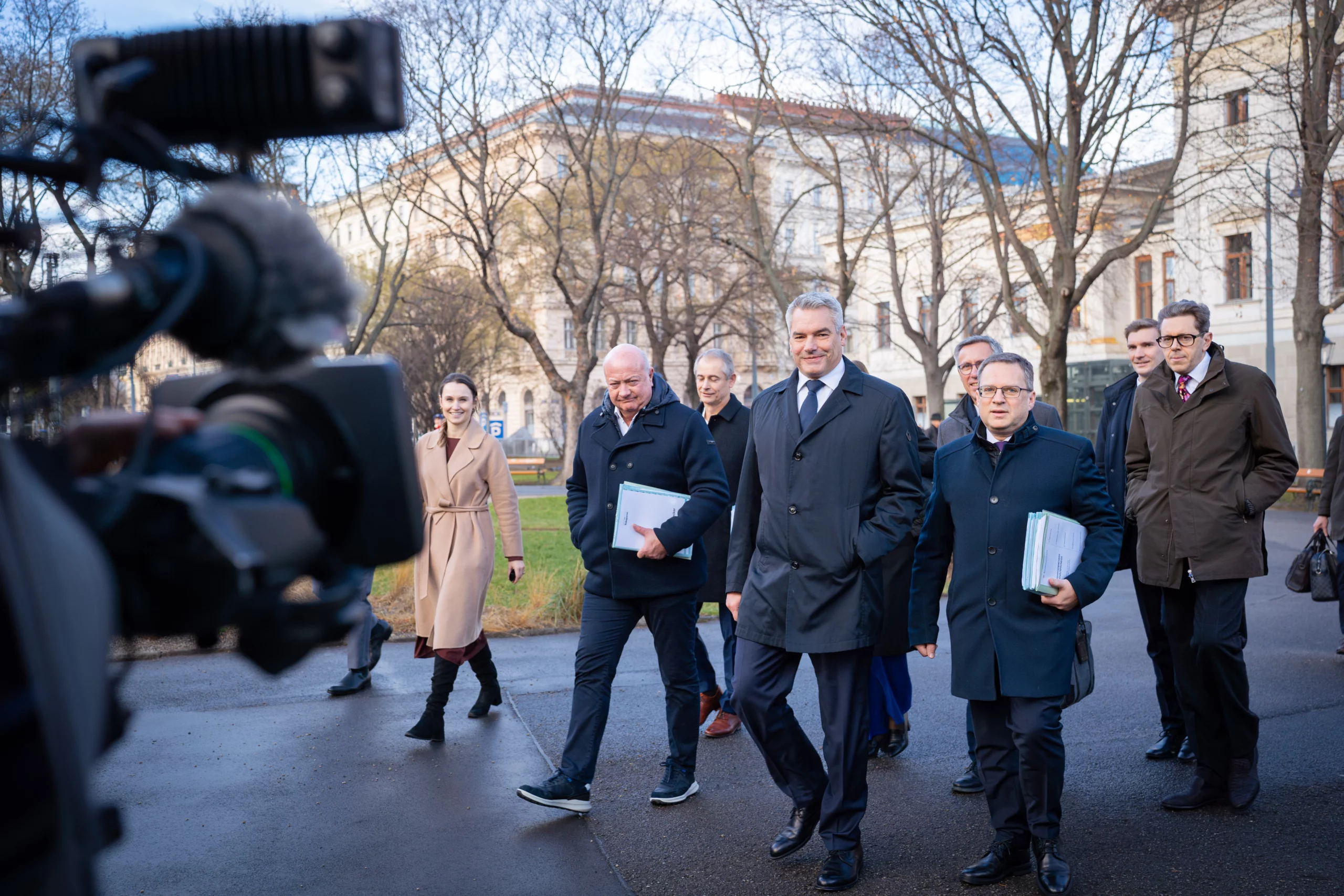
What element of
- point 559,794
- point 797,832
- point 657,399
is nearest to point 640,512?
point 657,399

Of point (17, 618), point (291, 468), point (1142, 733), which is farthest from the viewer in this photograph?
point (1142, 733)

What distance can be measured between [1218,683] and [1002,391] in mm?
1797

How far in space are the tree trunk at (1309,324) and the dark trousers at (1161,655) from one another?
19.2 metres

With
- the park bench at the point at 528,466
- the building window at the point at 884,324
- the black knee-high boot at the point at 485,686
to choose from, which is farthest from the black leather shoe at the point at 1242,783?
the park bench at the point at 528,466

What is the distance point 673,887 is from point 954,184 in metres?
29.4

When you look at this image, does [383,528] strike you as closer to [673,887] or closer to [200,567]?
[200,567]

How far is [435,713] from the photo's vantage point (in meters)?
6.76

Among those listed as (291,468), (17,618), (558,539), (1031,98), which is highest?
(1031,98)

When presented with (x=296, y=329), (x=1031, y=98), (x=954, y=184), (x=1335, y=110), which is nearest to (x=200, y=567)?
(x=296, y=329)

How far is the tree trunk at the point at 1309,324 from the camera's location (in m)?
23.8

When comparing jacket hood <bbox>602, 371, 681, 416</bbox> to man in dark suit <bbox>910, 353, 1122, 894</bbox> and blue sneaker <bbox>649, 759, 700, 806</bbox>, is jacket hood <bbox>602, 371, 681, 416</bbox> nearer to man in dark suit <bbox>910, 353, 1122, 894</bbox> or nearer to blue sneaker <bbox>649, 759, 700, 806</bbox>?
man in dark suit <bbox>910, 353, 1122, 894</bbox>

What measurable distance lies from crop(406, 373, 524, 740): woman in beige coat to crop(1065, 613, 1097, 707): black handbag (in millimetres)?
3433

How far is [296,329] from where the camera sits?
153 cm

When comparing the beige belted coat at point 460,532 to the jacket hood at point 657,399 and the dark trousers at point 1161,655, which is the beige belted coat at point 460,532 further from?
the dark trousers at point 1161,655
